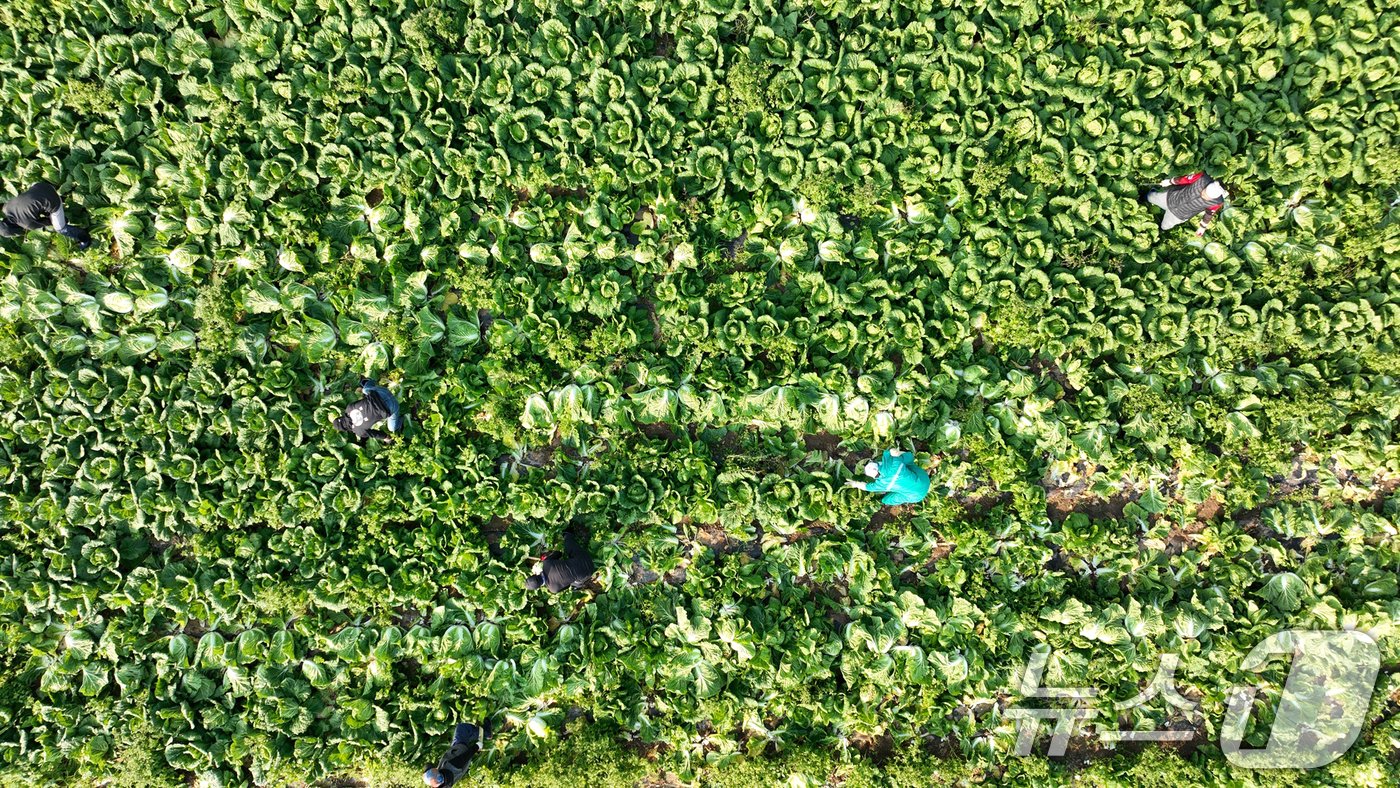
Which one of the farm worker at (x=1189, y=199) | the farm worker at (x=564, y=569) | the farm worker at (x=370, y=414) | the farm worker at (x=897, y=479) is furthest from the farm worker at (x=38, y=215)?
the farm worker at (x=1189, y=199)

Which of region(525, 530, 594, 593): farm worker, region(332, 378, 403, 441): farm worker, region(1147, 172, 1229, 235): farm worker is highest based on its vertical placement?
region(1147, 172, 1229, 235): farm worker

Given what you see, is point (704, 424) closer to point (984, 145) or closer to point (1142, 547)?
point (984, 145)

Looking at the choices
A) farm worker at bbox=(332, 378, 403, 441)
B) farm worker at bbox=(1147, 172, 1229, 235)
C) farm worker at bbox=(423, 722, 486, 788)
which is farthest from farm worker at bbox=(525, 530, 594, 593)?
farm worker at bbox=(1147, 172, 1229, 235)

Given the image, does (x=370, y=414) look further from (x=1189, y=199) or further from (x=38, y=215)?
(x=1189, y=199)

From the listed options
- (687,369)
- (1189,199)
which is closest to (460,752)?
(687,369)

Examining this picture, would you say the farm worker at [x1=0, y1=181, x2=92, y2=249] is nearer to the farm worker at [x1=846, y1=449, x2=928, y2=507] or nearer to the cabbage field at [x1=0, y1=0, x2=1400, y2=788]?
the cabbage field at [x1=0, y1=0, x2=1400, y2=788]

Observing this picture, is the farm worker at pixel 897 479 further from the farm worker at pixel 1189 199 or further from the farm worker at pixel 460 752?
the farm worker at pixel 460 752
